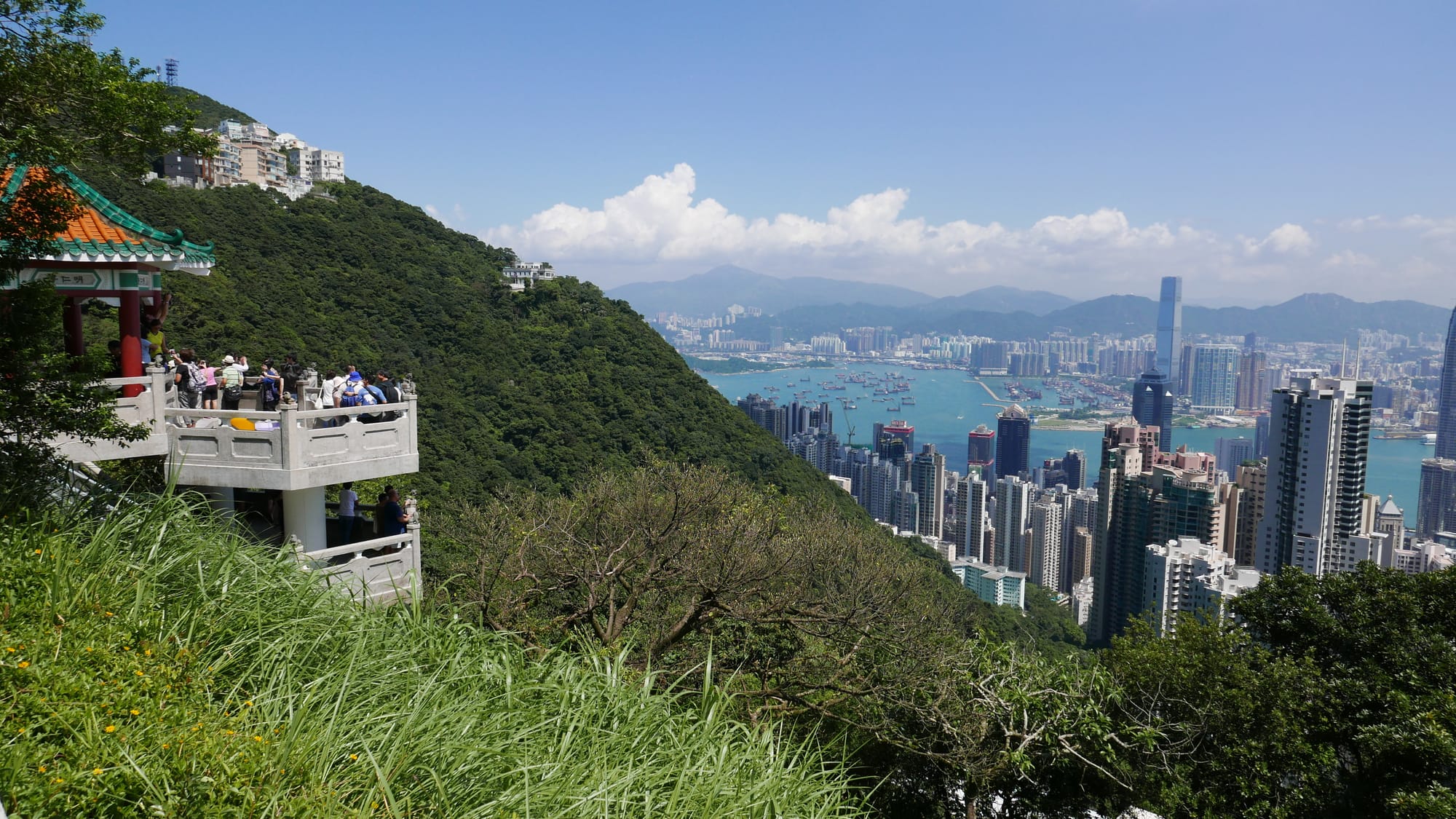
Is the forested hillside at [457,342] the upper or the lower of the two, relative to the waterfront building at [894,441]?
upper

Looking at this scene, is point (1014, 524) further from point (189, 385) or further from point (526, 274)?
point (189, 385)

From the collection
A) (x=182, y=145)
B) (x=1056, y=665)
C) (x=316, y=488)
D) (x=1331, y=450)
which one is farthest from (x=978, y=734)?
(x=1331, y=450)

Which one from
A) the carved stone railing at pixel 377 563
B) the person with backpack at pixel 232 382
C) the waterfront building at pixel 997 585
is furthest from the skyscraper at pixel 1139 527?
the person with backpack at pixel 232 382

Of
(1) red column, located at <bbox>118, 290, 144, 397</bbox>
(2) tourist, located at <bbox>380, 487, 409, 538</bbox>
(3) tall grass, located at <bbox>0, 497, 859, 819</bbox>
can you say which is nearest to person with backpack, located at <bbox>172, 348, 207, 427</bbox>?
(1) red column, located at <bbox>118, 290, 144, 397</bbox>

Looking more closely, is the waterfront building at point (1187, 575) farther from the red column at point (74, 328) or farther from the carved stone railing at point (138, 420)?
the red column at point (74, 328)

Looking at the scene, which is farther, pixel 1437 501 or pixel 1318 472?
pixel 1437 501

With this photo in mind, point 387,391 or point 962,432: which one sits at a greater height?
point 387,391

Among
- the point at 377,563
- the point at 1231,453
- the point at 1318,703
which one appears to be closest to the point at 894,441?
the point at 1231,453

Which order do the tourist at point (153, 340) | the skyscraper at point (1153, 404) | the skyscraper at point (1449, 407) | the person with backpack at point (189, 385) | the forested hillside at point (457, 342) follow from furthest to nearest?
the skyscraper at point (1153, 404) < the skyscraper at point (1449, 407) < the forested hillside at point (457, 342) < the tourist at point (153, 340) < the person with backpack at point (189, 385)
